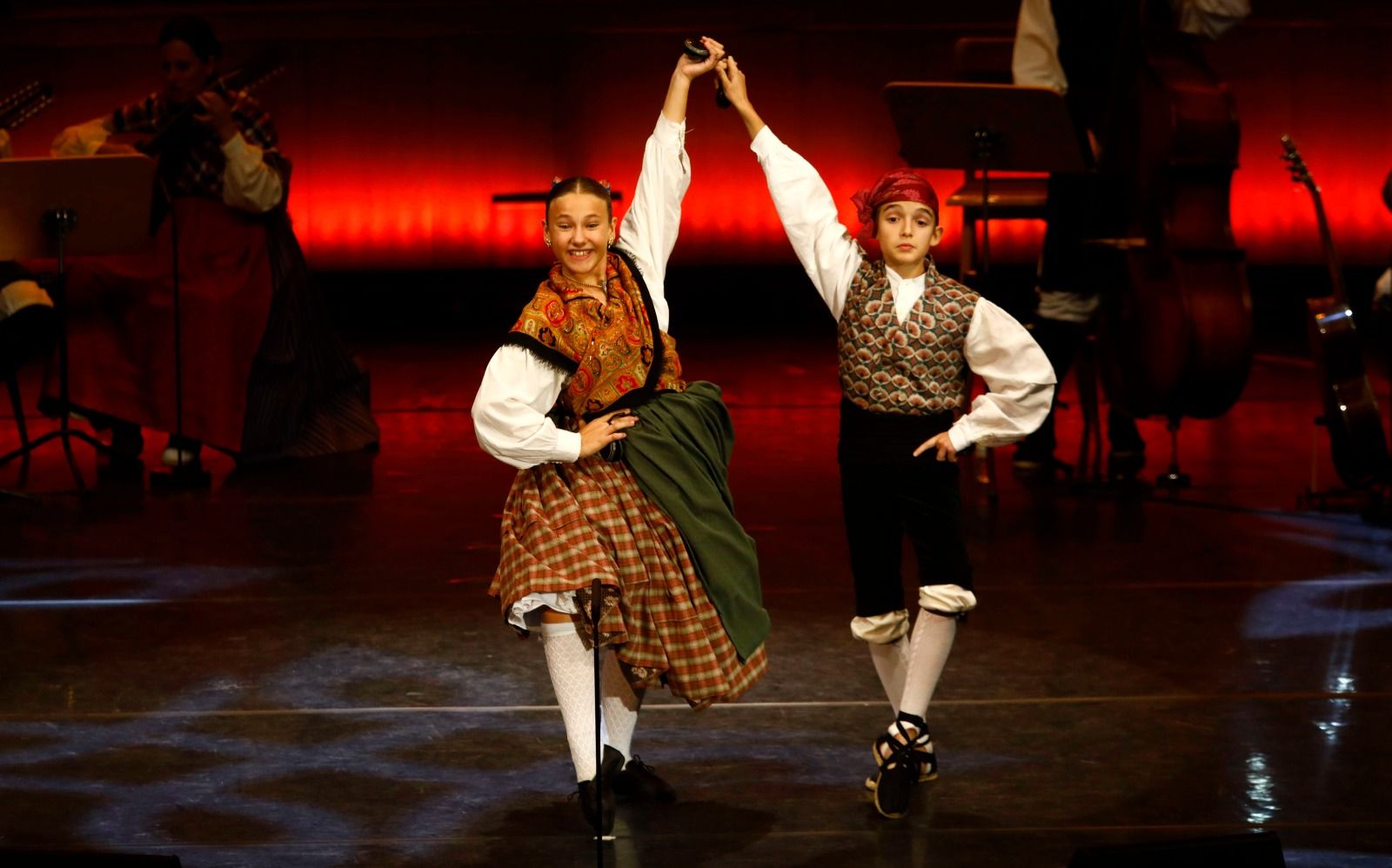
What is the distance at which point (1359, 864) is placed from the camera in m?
2.65

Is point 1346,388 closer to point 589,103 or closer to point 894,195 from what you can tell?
point 894,195

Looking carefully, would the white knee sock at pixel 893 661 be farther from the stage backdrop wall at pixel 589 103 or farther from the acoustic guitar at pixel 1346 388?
the stage backdrop wall at pixel 589 103

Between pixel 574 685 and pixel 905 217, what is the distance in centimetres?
95

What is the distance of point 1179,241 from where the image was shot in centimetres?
494

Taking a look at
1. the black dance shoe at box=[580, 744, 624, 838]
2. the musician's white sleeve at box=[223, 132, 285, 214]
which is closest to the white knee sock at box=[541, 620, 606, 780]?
the black dance shoe at box=[580, 744, 624, 838]

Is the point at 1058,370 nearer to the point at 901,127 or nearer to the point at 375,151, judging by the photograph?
the point at 901,127

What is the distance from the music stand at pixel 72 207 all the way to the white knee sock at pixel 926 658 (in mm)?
3372

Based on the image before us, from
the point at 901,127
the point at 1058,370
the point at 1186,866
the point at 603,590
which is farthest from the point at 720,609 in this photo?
the point at 1058,370

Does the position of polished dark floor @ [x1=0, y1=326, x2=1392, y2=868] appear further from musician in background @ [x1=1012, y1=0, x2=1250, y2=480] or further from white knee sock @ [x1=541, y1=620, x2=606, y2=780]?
musician in background @ [x1=1012, y1=0, x2=1250, y2=480]

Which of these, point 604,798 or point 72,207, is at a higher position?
point 72,207

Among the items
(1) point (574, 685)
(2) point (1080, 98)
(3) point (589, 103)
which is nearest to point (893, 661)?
(1) point (574, 685)

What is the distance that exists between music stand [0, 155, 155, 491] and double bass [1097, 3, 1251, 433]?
9.81 feet

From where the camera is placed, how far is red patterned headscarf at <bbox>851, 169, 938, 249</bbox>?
9.50 ft

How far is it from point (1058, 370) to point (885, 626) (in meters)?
2.57
